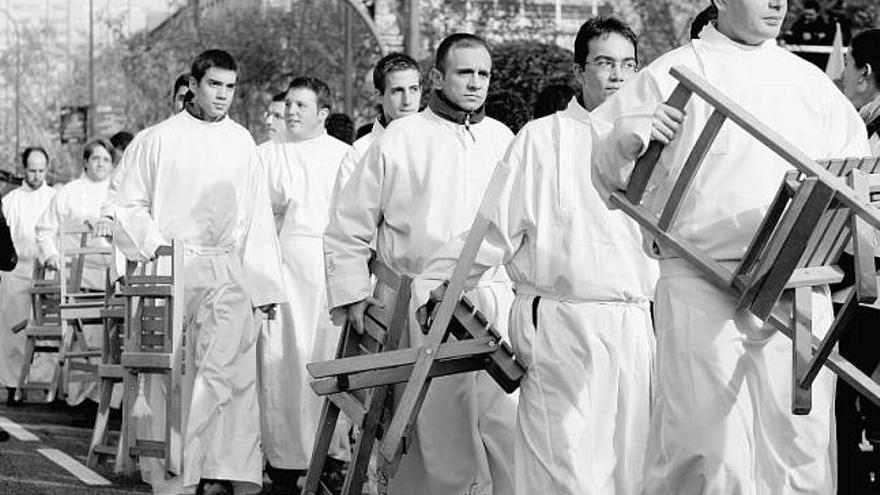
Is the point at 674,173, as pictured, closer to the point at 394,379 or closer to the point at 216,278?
the point at 394,379

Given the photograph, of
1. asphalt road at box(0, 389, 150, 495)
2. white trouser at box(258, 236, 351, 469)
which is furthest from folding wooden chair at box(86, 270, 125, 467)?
white trouser at box(258, 236, 351, 469)

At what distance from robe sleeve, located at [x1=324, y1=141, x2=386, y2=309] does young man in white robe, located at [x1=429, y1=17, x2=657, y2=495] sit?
111cm

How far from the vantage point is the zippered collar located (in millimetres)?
8789

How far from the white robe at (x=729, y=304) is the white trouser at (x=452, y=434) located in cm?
236

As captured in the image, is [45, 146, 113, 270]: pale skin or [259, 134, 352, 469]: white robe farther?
[45, 146, 113, 270]: pale skin

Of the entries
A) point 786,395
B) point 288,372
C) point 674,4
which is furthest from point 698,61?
point 674,4

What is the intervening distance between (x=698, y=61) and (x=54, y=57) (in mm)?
69047

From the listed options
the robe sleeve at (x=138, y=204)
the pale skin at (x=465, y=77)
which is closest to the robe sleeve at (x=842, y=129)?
the pale skin at (x=465, y=77)

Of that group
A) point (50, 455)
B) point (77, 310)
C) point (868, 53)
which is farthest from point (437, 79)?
point (77, 310)

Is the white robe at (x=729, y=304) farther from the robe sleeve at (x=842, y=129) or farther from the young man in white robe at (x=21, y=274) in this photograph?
the young man in white robe at (x=21, y=274)

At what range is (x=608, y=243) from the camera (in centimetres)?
752

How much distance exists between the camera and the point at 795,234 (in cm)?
545

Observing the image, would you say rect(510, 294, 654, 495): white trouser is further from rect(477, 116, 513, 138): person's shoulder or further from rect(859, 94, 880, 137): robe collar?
rect(859, 94, 880, 137): robe collar

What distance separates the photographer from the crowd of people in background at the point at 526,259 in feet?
19.6
